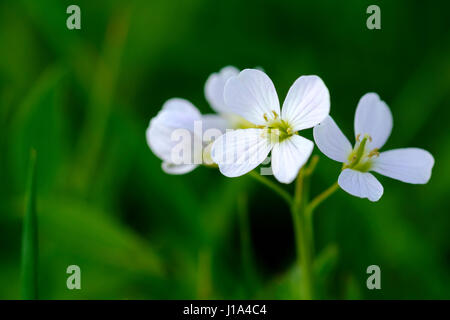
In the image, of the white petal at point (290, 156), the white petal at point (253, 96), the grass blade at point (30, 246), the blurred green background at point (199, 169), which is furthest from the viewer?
the blurred green background at point (199, 169)

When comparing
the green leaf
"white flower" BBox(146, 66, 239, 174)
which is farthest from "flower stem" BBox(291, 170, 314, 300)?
the green leaf

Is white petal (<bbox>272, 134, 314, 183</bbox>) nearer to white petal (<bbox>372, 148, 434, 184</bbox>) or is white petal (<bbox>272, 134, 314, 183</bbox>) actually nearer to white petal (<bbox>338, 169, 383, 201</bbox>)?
white petal (<bbox>338, 169, 383, 201</bbox>)

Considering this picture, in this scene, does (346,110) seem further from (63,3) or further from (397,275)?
(63,3)

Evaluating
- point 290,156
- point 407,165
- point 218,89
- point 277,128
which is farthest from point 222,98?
point 407,165

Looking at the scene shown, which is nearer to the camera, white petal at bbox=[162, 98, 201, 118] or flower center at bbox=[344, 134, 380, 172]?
flower center at bbox=[344, 134, 380, 172]

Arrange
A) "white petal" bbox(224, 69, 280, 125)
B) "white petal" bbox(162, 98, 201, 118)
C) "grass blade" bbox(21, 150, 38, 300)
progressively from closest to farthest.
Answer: "white petal" bbox(224, 69, 280, 125) → "grass blade" bbox(21, 150, 38, 300) → "white petal" bbox(162, 98, 201, 118)

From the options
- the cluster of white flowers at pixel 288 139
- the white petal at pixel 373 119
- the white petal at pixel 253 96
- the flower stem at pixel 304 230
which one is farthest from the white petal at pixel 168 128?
the white petal at pixel 373 119

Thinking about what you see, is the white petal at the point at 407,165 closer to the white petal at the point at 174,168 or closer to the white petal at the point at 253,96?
the white petal at the point at 253,96
